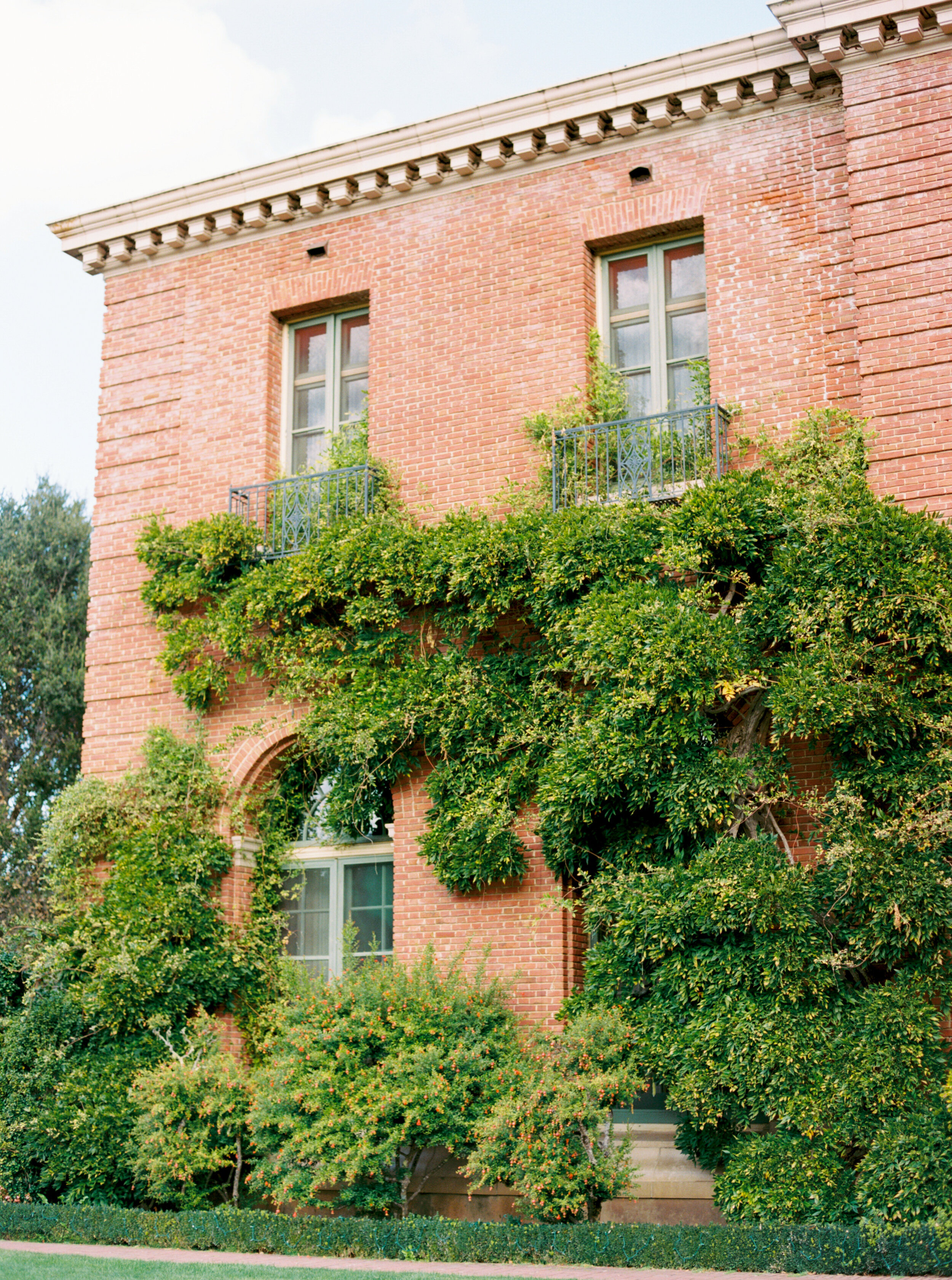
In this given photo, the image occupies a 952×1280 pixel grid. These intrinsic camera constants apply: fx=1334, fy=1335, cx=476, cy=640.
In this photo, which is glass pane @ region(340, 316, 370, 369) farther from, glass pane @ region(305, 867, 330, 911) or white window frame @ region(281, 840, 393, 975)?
glass pane @ region(305, 867, 330, 911)

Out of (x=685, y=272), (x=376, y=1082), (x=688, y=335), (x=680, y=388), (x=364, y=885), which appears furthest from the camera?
(x=364, y=885)

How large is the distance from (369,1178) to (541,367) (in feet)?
25.8

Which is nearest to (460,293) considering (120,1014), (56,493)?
(120,1014)

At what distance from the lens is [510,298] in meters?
14.0

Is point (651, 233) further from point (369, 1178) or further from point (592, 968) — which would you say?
point (369, 1178)

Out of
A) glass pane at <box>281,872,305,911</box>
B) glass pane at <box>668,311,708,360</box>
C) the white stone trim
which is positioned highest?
glass pane at <box>668,311,708,360</box>

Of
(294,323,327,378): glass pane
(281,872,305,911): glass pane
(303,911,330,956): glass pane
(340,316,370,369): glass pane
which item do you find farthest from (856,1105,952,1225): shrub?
(294,323,327,378): glass pane

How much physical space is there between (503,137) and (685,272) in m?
2.45

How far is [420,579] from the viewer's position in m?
12.9

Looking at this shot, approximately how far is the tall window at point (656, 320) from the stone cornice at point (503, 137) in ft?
4.14

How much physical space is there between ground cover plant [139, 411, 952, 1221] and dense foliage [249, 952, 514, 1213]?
1.00 meters

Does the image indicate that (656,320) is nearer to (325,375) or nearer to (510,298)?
(510,298)

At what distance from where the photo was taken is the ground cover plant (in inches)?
390

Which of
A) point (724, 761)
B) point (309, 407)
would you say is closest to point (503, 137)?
point (309, 407)
